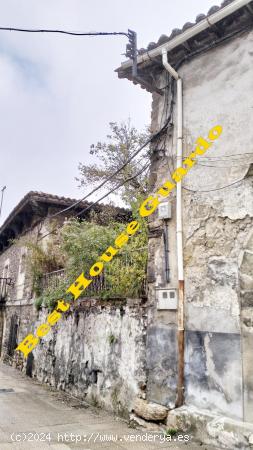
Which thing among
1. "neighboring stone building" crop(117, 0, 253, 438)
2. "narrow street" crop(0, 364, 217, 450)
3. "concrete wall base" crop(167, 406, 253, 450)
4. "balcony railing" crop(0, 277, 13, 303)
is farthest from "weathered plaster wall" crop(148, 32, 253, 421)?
"balcony railing" crop(0, 277, 13, 303)

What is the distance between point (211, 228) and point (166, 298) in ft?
4.05

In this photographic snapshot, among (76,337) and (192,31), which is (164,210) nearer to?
(192,31)

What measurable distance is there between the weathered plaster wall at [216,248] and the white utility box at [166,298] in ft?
0.41

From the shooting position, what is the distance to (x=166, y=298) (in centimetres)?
524

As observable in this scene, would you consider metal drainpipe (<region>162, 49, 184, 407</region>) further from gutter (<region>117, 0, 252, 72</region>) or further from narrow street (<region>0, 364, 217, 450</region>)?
narrow street (<region>0, 364, 217, 450</region>)

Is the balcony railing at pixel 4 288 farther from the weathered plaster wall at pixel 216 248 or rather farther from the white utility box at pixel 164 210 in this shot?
the weathered plaster wall at pixel 216 248

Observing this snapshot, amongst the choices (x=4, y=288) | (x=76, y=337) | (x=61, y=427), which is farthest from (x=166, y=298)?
(x=4, y=288)

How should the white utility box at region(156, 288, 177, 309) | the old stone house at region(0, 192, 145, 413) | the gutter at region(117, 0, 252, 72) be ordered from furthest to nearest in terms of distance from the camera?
the old stone house at region(0, 192, 145, 413) < the white utility box at region(156, 288, 177, 309) < the gutter at region(117, 0, 252, 72)

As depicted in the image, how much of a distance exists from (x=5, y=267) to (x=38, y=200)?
6.41 m

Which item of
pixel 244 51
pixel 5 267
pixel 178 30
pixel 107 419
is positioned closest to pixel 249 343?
pixel 107 419

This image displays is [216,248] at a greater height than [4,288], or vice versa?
[4,288]

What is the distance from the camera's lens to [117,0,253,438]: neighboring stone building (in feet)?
14.4

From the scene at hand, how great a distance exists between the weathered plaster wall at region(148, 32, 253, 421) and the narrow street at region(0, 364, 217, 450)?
0.70 m

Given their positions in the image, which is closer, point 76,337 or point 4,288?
point 76,337
